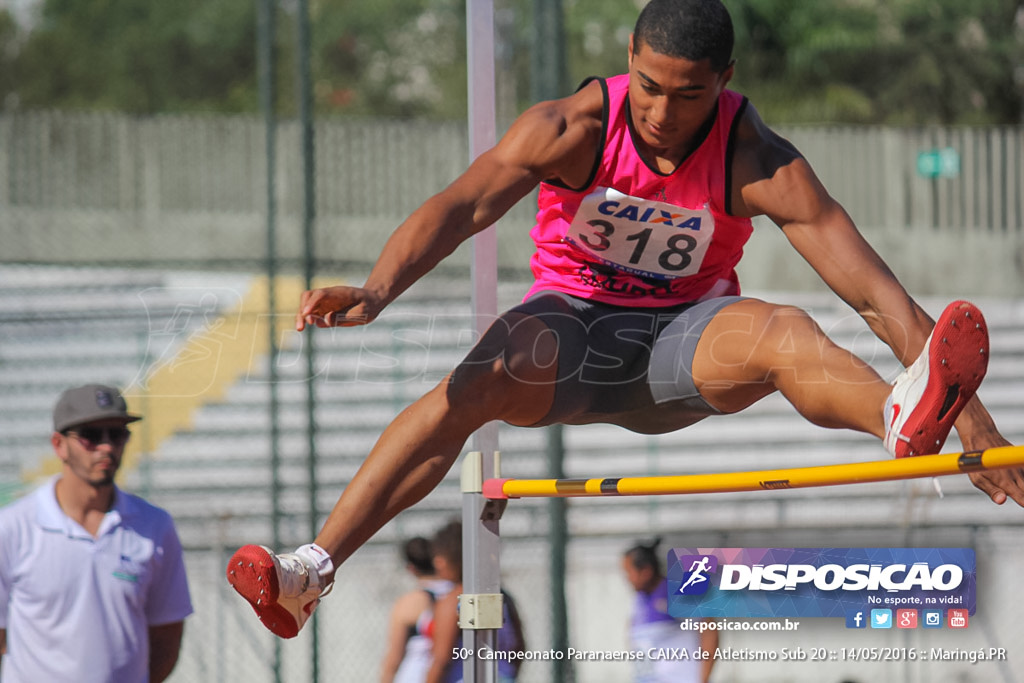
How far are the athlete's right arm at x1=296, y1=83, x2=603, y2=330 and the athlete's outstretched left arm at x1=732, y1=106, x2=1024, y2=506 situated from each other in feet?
1.12

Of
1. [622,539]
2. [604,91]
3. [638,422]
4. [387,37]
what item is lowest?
[622,539]

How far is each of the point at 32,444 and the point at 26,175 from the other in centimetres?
221

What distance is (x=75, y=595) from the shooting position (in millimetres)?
3678

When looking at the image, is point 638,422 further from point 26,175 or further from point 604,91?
point 26,175

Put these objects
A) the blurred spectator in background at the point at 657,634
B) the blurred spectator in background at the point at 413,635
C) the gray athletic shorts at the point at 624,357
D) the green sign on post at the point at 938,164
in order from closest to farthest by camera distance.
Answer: the gray athletic shorts at the point at 624,357 → the blurred spectator in background at the point at 657,634 → the blurred spectator in background at the point at 413,635 → the green sign on post at the point at 938,164

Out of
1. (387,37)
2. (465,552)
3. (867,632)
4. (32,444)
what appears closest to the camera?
(465,552)

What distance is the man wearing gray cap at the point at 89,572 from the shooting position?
3648mm

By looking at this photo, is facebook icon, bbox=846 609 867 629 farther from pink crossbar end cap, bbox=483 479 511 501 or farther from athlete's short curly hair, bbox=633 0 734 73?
athlete's short curly hair, bbox=633 0 734 73

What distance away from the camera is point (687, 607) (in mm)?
3822

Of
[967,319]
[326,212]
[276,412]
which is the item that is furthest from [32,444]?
[967,319]

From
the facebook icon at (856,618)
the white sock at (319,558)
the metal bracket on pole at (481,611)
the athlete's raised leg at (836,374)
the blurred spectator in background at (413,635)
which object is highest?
the athlete's raised leg at (836,374)

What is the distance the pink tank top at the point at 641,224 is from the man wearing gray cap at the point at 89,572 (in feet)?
5.18

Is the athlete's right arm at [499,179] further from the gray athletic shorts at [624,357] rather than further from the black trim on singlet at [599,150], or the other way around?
the gray athletic shorts at [624,357]

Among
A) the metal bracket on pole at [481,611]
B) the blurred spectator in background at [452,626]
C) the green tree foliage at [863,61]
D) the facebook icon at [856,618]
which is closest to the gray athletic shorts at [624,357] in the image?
the metal bracket on pole at [481,611]
